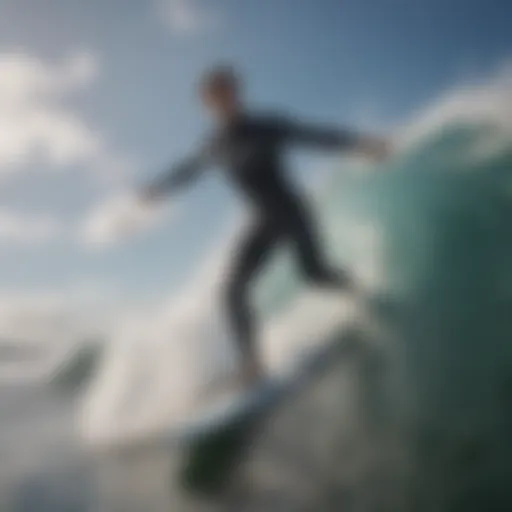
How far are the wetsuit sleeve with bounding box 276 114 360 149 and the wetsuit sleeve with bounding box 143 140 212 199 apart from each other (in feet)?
0.53

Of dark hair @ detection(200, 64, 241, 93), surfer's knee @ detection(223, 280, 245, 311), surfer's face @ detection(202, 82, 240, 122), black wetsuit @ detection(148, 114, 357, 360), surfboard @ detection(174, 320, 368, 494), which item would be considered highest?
dark hair @ detection(200, 64, 241, 93)

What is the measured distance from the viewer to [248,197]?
1.88 meters

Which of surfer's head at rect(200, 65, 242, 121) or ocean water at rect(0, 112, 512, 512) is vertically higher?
surfer's head at rect(200, 65, 242, 121)

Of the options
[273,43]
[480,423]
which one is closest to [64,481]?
[480,423]

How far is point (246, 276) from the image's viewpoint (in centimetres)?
184

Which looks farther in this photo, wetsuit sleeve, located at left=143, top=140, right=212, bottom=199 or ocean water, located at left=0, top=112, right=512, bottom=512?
wetsuit sleeve, located at left=143, top=140, right=212, bottom=199

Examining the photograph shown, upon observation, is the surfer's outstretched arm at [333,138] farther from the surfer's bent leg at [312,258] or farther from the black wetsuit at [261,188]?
→ the surfer's bent leg at [312,258]

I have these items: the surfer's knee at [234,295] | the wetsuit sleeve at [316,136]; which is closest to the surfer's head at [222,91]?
the wetsuit sleeve at [316,136]

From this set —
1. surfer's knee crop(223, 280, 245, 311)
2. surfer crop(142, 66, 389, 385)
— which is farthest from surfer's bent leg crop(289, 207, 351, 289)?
surfer's knee crop(223, 280, 245, 311)

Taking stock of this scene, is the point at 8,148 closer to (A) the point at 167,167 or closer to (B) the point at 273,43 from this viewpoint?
(A) the point at 167,167

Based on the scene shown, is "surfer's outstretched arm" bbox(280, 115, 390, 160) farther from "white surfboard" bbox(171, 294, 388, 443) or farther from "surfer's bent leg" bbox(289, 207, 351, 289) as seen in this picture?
"white surfboard" bbox(171, 294, 388, 443)

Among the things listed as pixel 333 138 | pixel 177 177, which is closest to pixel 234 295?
pixel 177 177

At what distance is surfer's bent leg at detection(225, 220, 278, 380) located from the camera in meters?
1.82

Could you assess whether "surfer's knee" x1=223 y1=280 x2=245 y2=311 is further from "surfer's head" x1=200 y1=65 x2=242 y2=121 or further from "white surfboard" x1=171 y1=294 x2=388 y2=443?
"surfer's head" x1=200 y1=65 x2=242 y2=121
